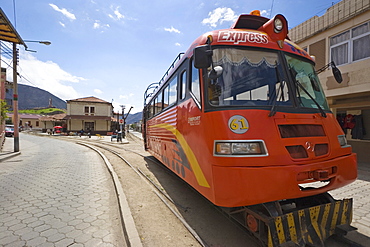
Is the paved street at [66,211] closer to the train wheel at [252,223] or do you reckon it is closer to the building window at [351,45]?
the train wheel at [252,223]

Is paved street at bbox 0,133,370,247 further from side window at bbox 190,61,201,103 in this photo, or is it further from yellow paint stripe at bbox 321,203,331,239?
side window at bbox 190,61,201,103

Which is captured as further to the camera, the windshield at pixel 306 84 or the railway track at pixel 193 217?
the windshield at pixel 306 84

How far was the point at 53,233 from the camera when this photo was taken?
120 inches

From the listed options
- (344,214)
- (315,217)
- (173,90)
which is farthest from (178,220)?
(173,90)

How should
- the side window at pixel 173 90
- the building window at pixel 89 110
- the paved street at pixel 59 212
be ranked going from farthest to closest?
the building window at pixel 89 110, the side window at pixel 173 90, the paved street at pixel 59 212

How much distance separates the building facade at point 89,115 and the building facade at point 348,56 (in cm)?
3796

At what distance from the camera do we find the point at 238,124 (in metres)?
2.42

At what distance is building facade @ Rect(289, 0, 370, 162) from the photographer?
7.53 m

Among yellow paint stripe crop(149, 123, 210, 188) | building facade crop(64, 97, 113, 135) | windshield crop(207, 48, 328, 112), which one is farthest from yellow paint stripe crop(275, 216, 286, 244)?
building facade crop(64, 97, 113, 135)

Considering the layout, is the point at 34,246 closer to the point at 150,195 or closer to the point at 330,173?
the point at 150,195

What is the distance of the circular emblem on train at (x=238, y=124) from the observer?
2.39m

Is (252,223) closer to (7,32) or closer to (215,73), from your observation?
(215,73)

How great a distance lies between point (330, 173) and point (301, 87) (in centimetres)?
128

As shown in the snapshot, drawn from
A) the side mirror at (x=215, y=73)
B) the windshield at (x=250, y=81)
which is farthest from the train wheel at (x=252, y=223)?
the side mirror at (x=215, y=73)
